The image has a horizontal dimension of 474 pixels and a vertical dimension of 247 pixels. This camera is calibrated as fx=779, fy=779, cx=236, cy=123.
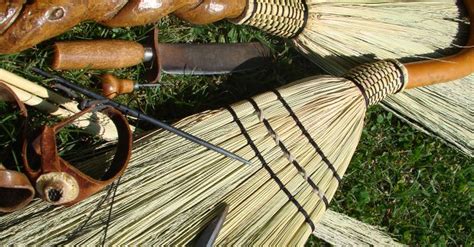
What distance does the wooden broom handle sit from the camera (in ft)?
10.3

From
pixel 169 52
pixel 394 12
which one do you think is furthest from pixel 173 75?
pixel 394 12

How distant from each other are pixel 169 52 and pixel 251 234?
756 millimetres

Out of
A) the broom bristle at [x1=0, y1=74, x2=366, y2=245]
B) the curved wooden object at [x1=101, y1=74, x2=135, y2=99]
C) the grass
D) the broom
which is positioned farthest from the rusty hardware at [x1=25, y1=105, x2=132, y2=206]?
the broom

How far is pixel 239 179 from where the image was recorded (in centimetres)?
269

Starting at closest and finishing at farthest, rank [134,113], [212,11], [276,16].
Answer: [134,113], [212,11], [276,16]

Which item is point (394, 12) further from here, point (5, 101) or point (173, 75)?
point (5, 101)

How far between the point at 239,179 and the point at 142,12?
0.66 meters

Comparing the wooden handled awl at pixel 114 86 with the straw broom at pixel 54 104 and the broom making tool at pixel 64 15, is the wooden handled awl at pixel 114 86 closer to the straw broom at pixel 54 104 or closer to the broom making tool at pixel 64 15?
the straw broom at pixel 54 104

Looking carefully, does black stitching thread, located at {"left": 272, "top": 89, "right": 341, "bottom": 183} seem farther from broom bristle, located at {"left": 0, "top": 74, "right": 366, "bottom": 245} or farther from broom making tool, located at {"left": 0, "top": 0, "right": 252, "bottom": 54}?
broom making tool, located at {"left": 0, "top": 0, "right": 252, "bottom": 54}

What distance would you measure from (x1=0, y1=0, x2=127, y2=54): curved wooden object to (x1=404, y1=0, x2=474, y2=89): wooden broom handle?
51.2 inches

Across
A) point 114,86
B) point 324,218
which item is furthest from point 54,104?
point 324,218

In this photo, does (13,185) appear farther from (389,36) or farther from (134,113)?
(389,36)

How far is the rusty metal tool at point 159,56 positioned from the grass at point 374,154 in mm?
51

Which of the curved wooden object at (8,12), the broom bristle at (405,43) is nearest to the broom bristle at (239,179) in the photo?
the broom bristle at (405,43)
